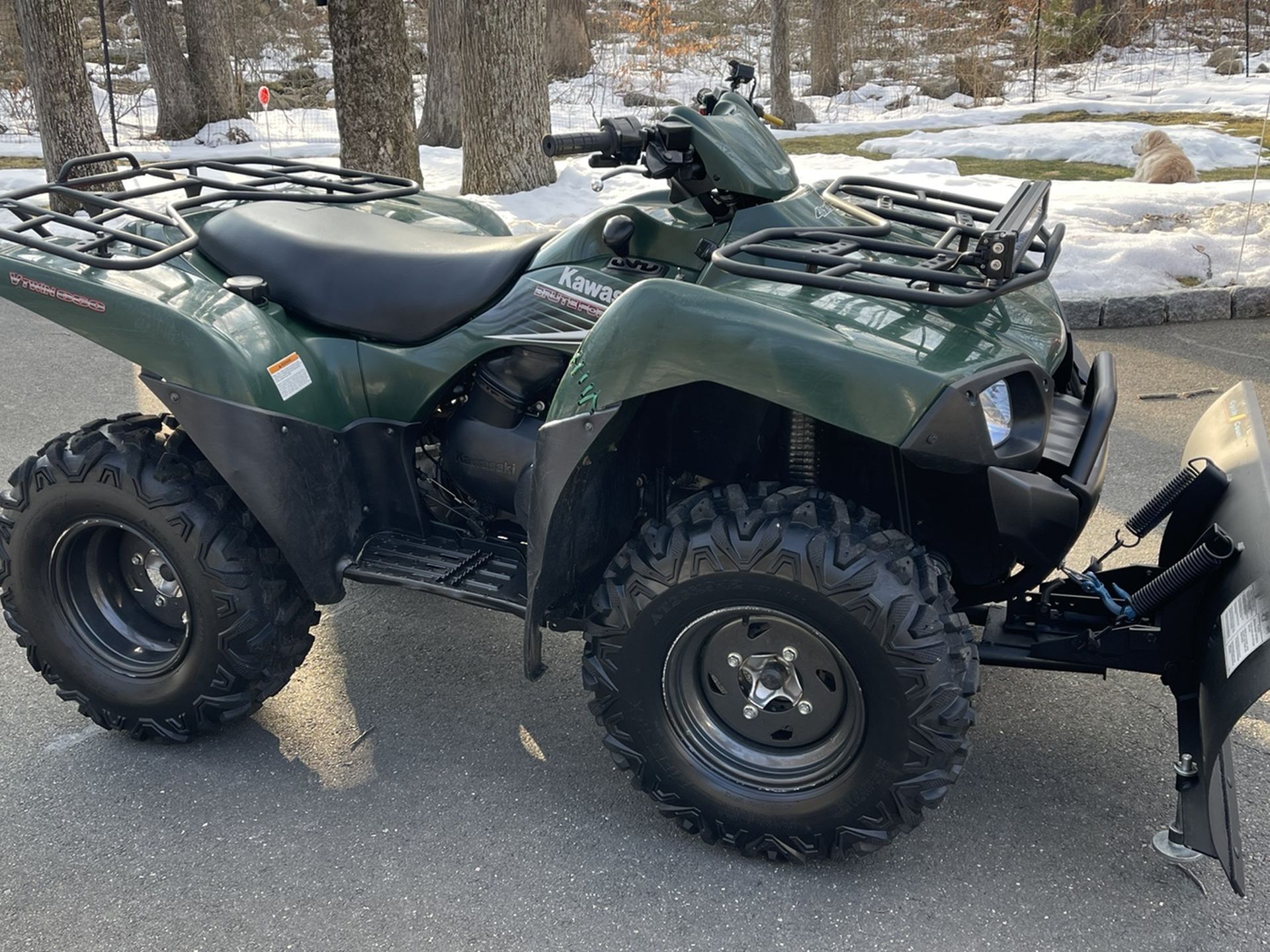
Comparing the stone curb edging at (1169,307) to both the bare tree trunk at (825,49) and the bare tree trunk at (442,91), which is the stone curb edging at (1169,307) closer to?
the bare tree trunk at (442,91)

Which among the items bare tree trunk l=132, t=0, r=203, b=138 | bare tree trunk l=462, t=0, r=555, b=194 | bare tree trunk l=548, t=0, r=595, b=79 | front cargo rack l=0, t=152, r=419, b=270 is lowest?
front cargo rack l=0, t=152, r=419, b=270

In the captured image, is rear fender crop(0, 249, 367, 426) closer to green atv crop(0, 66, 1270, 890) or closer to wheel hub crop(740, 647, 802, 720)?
green atv crop(0, 66, 1270, 890)

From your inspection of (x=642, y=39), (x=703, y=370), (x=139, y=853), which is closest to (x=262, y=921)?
(x=139, y=853)

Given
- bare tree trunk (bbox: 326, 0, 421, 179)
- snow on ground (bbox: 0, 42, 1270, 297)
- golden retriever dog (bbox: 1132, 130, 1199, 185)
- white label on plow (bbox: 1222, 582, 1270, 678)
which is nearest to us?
white label on plow (bbox: 1222, 582, 1270, 678)

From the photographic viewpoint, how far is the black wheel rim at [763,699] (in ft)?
8.52

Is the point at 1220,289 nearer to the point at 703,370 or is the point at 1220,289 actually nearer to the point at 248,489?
the point at 703,370

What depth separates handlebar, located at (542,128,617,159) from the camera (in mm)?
2818

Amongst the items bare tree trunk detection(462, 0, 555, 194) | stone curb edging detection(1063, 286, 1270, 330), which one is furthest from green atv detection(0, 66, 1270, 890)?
bare tree trunk detection(462, 0, 555, 194)

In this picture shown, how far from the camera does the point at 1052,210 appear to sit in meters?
8.55

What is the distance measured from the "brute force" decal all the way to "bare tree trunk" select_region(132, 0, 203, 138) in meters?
14.0

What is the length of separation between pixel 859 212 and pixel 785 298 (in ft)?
2.53

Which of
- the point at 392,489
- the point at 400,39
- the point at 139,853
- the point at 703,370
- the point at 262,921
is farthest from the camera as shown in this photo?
the point at 400,39

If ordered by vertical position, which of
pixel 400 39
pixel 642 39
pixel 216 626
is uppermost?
pixel 642 39

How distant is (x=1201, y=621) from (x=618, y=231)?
165 centimetres
